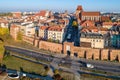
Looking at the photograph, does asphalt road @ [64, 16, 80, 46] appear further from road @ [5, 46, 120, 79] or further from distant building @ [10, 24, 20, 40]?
distant building @ [10, 24, 20, 40]

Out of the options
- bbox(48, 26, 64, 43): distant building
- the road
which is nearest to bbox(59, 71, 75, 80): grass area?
the road

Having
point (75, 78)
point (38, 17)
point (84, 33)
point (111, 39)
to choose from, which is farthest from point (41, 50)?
point (38, 17)

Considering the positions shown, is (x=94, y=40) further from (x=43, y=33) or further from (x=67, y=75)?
(x=43, y=33)

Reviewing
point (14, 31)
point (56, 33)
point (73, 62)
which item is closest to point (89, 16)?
point (56, 33)

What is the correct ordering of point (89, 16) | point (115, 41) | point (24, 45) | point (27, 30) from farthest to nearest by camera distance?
1. point (89, 16)
2. point (27, 30)
3. point (24, 45)
4. point (115, 41)

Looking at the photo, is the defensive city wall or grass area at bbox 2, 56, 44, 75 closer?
grass area at bbox 2, 56, 44, 75

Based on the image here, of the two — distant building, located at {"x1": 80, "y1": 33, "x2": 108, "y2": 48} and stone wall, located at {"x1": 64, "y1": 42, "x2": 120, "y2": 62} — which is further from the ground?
distant building, located at {"x1": 80, "y1": 33, "x2": 108, "y2": 48}

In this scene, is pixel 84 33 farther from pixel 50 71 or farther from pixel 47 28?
pixel 50 71
